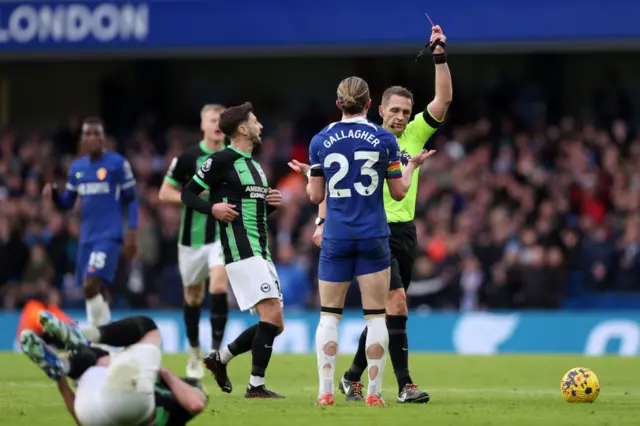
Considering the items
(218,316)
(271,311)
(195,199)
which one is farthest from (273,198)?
(218,316)

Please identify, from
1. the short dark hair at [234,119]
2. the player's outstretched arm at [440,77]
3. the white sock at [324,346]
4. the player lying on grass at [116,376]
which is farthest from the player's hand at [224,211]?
the player lying on grass at [116,376]

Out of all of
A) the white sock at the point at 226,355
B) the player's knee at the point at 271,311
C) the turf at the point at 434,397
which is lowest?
the turf at the point at 434,397

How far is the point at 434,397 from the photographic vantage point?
399 inches

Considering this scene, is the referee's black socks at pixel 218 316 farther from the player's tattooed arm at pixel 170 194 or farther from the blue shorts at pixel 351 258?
the blue shorts at pixel 351 258

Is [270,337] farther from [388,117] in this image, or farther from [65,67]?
[65,67]

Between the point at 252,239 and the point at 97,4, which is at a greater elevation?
the point at 97,4

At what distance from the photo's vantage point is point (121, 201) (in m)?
13.3

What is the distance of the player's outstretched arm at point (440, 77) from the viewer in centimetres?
935

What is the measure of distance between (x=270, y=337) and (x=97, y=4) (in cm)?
1332

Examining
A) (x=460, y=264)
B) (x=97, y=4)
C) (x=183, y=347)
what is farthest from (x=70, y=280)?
(x=460, y=264)

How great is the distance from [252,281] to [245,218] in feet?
1.58

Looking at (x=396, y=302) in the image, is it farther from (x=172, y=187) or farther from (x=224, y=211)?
(x=172, y=187)

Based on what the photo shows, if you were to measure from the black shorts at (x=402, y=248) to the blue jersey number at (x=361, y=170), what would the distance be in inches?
44.8

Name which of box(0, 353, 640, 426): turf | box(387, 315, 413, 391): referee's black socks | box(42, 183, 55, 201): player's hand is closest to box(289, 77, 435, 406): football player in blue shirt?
box(0, 353, 640, 426): turf
